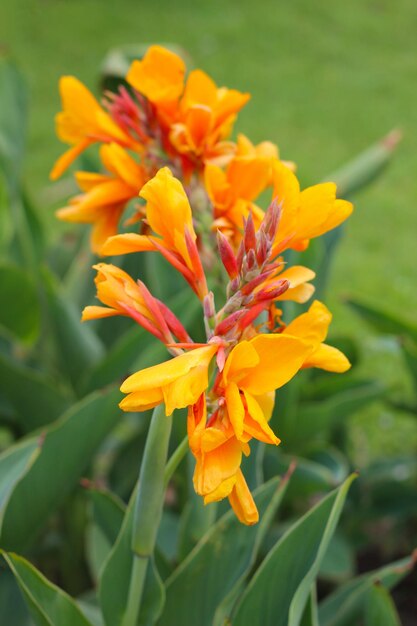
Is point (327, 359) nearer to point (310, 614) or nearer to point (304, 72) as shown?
point (310, 614)

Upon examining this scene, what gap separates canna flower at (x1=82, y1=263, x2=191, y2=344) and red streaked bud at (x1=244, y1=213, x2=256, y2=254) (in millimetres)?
79

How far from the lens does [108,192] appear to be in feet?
3.23

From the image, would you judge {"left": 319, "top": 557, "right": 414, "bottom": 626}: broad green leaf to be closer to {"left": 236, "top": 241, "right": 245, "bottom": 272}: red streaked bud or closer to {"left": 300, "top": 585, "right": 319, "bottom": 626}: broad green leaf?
{"left": 300, "top": 585, "right": 319, "bottom": 626}: broad green leaf

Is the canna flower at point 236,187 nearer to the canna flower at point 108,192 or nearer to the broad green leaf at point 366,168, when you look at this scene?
the canna flower at point 108,192

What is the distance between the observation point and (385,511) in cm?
163

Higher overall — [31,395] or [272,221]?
[272,221]

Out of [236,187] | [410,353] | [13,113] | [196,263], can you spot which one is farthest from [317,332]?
[13,113]

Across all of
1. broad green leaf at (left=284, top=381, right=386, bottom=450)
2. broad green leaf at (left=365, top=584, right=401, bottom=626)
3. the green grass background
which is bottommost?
the green grass background

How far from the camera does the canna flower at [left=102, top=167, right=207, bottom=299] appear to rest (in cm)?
69

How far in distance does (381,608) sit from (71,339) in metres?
0.68

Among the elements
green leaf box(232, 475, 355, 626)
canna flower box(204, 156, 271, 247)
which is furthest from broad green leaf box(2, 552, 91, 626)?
canna flower box(204, 156, 271, 247)

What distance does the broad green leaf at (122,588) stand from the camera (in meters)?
0.86

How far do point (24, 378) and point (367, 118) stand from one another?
3.16 m

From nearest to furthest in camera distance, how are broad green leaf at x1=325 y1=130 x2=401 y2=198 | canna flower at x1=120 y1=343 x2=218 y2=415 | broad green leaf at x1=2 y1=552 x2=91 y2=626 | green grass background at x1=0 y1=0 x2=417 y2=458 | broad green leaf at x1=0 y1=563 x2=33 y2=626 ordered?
canna flower at x1=120 y1=343 x2=218 y2=415 → broad green leaf at x1=2 y1=552 x2=91 y2=626 → broad green leaf at x1=0 y1=563 x2=33 y2=626 → broad green leaf at x1=325 y1=130 x2=401 y2=198 → green grass background at x1=0 y1=0 x2=417 y2=458
